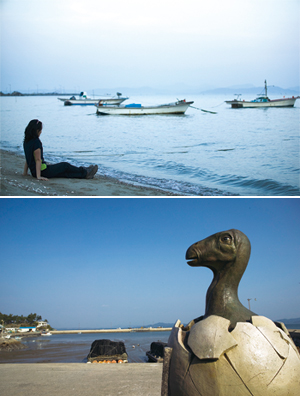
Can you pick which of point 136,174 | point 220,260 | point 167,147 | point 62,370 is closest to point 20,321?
point 167,147

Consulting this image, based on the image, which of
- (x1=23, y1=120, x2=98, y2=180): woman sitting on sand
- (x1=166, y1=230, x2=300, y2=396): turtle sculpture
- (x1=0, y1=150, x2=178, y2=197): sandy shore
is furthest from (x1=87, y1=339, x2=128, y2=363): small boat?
(x1=166, y1=230, x2=300, y2=396): turtle sculpture

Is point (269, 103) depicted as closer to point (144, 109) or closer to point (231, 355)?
point (144, 109)

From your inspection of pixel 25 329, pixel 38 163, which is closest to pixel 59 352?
pixel 38 163

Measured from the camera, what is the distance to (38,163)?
6.66 metres

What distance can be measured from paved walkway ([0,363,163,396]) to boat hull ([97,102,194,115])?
130 feet

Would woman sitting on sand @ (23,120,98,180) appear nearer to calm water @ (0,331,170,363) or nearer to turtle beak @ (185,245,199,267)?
turtle beak @ (185,245,199,267)

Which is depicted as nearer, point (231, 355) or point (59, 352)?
point (231, 355)

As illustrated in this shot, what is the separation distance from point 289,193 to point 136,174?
513 cm

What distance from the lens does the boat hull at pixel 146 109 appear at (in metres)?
43.5

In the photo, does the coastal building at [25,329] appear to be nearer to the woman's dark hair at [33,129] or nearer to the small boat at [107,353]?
the small boat at [107,353]

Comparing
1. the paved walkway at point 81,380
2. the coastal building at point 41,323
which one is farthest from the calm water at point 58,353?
the coastal building at point 41,323

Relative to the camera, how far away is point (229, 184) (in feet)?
40.8

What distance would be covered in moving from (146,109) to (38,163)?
38.1 m

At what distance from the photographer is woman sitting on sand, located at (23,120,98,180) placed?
620 centimetres
